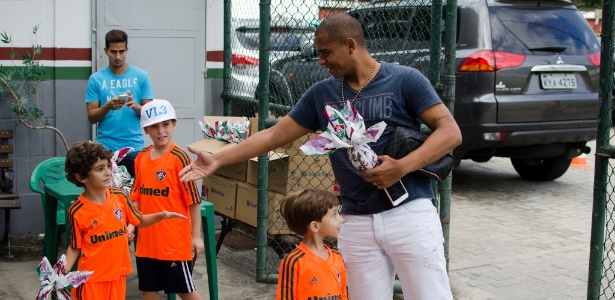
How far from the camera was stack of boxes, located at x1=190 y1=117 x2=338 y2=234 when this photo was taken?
6207 mm

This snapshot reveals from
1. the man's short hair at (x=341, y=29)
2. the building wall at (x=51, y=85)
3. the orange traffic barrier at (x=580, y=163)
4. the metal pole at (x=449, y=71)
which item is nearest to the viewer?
the man's short hair at (x=341, y=29)

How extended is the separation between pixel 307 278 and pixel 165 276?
1.48 m

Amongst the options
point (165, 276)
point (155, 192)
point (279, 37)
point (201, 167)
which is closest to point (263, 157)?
point (155, 192)

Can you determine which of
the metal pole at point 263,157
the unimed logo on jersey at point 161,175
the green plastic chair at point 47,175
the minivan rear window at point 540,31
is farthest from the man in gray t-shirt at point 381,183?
→ the minivan rear window at point 540,31

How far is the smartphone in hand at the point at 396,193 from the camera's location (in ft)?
12.2

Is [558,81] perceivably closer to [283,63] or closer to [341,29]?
[283,63]

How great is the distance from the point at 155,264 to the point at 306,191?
1476mm

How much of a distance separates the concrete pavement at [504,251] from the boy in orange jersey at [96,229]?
1460 millimetres

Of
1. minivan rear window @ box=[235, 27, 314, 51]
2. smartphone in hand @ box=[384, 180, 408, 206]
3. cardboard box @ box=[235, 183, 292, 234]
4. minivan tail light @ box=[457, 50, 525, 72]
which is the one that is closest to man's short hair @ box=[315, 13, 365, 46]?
smartphone in hand @ box=[384, 180, 408, 206]

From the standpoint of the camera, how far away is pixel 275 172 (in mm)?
6316

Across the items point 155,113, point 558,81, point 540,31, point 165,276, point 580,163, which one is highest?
point 540,31

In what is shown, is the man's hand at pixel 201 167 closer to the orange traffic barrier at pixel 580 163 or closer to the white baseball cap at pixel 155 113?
the white baseball cap at pixel 155 113

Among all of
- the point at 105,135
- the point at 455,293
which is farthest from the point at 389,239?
the point at 105,135

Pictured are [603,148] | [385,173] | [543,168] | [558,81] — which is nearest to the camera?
[385,173]
